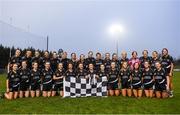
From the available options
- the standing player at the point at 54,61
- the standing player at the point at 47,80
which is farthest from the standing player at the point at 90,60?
the standing player at the point at 47,80

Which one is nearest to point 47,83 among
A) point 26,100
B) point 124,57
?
point 26,100

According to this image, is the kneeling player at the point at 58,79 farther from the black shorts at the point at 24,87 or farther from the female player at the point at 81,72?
the black shorts at the point at 24,87

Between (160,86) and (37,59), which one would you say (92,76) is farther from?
(160,86)

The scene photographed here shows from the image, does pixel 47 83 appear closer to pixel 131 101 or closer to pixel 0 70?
pixel 131 101

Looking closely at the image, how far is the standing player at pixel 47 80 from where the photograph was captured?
12.3 meters

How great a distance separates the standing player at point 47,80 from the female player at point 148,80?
358 centimetres

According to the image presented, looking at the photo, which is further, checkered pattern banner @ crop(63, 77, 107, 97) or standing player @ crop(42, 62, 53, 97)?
standing player @ crop(42, 62, 53, 97)

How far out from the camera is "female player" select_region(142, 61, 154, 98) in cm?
1197

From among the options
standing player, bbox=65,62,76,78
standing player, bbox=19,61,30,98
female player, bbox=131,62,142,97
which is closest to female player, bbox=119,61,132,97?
female player, bbox=131,62,142,97

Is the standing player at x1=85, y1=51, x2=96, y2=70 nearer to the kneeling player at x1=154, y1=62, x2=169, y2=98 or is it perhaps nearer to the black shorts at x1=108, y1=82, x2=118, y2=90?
the black shorts at x1=108, y1=82, x2=118, y2=90

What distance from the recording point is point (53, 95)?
490 inches

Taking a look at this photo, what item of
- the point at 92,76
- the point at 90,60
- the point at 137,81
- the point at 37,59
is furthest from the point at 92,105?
the point at 37,59

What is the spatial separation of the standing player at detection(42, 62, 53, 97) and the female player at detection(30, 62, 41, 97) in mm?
199

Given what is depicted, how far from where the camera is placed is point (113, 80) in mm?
12555
